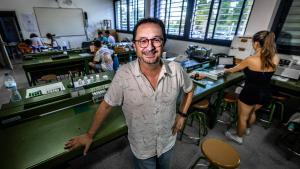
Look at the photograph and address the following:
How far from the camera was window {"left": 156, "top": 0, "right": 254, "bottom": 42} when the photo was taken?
3.63 m

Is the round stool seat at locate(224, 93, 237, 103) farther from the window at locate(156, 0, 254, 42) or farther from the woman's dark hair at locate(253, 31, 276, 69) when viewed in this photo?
the window at locate(156, 0, 254, 42)

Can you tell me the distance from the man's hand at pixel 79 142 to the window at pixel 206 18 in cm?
410

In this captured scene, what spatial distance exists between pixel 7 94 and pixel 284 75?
21.0 feet

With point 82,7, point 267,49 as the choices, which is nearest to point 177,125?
point 267,49

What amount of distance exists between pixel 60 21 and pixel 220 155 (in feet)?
30.4

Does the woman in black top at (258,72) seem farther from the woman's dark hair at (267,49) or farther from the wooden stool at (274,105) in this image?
the wooden stool at (274,105)

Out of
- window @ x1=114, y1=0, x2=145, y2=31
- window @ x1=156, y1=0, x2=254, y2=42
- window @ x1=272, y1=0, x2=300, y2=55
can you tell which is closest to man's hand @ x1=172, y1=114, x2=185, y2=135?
window @ x1=272, y1=0, x2=300, y2=55

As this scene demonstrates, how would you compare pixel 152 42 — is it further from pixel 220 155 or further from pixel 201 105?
pixel 201 105

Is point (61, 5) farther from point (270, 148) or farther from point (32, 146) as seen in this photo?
point (270, 148)

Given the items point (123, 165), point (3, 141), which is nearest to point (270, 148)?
point (123, 165)

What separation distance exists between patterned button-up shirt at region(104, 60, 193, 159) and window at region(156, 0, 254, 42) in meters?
3.60

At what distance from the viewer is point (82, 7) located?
8.03 metres

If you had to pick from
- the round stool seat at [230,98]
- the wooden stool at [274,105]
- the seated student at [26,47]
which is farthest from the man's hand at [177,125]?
the seated student at [26,47]

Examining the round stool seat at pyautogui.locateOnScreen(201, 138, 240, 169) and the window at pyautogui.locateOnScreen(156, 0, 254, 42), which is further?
the window at pyautogui.locateOnScreen(156, 0, 254, 42)
